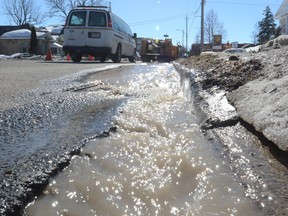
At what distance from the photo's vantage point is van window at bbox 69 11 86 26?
41.6 ft

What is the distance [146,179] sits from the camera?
65.7 inches

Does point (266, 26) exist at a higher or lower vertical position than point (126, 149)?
higher

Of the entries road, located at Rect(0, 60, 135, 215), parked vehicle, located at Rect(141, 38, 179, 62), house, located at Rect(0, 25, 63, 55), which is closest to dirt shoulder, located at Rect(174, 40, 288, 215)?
road, located at Rect(0, 60, 135, 215)

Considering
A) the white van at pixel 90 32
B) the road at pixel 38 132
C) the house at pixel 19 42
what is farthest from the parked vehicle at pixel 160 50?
the road at pixel 38 132

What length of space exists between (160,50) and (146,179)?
1323 inches

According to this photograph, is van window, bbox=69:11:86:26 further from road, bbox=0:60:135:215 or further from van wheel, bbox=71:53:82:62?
road, bbox=0:60:135:215

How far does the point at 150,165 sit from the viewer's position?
6.07 ft

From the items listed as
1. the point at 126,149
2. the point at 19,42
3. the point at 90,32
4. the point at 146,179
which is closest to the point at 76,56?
the point at 90,32

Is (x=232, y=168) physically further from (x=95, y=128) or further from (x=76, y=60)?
(x=76, y=60)

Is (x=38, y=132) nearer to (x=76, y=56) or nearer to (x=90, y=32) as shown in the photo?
(x=90, y=32)

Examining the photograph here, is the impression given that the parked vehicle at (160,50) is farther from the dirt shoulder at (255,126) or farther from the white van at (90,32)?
the dirt shoulder at (255,126)

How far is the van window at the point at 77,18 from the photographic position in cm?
1267

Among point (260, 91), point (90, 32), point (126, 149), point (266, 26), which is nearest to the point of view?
point (126, 149)

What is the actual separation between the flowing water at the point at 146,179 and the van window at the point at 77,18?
1077cm
